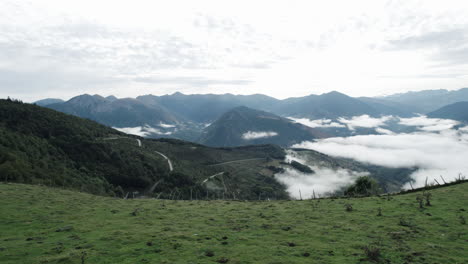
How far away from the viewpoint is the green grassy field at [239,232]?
61.0 feet

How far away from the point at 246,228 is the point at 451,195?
92.8 ft

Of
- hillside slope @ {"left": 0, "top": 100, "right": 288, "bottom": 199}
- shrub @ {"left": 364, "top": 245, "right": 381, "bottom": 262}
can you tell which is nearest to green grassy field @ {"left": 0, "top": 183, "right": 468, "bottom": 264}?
shrub @ {"left": 364, "top": 245, "right": 381, "bottom": 262}

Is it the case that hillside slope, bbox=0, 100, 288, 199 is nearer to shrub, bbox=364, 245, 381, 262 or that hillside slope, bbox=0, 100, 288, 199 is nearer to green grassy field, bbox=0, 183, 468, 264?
green grassy field, bbox=0, 183, 468, 264

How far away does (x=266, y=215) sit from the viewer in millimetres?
32312

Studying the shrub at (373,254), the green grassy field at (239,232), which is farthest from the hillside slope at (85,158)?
the shrub at (373,254)

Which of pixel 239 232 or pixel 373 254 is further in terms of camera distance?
pixel 239 232

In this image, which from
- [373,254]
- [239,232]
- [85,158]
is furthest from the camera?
[85,158]

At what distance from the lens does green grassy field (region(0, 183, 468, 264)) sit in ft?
61.0

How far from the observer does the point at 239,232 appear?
2495 cm

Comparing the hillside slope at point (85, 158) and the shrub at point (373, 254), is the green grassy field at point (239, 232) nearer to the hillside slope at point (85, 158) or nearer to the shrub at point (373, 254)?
the shrub at point (373, 254)

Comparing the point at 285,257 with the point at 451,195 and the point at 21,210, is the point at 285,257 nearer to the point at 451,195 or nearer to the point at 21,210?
the point at 451,195

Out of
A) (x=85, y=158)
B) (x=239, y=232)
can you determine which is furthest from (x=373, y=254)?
(x=85, y=158)

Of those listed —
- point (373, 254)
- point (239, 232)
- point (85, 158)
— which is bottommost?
point (85, 158)

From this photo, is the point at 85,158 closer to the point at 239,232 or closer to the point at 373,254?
the point at 239,232
